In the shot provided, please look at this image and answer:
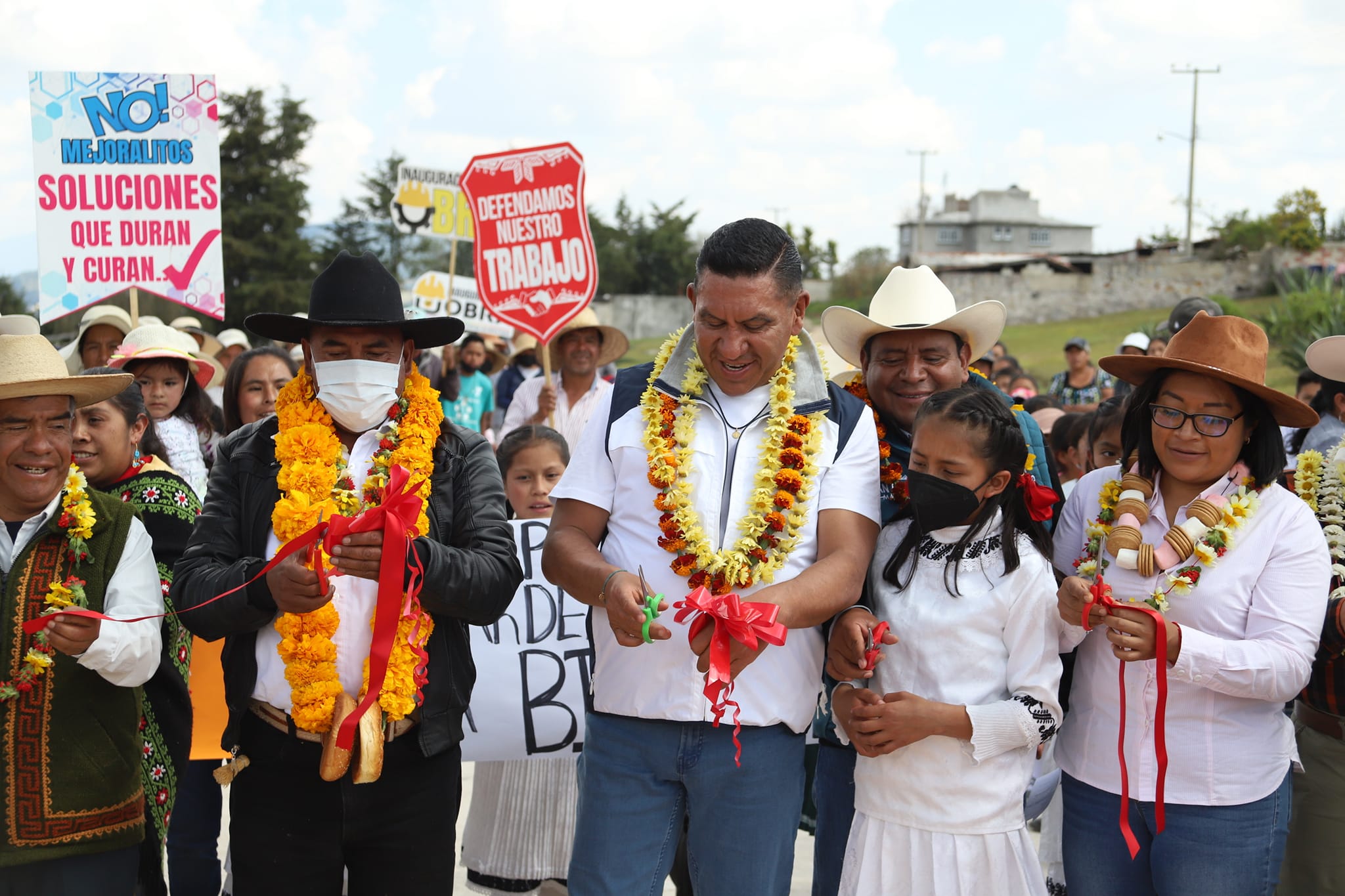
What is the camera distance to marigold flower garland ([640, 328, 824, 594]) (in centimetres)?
291

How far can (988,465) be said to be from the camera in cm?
307

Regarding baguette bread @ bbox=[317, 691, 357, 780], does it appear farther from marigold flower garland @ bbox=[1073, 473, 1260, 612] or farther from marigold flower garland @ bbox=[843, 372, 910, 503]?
marigold flower garland @ bbox=[1073, 473, 1260, 612]

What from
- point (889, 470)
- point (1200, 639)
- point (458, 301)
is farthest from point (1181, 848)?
point (458, 301)

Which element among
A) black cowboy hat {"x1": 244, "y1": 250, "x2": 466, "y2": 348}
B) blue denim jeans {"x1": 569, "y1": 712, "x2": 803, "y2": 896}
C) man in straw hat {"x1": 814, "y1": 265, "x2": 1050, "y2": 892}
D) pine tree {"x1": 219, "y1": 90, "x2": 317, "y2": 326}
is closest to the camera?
blue denim jeans {"x1": 569, "y1": 712, "x2": 803, "y2": 896}

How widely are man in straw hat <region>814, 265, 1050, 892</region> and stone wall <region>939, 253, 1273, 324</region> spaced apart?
41847 mm

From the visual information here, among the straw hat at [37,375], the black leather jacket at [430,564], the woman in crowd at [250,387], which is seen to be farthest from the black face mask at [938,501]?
the woman in crowd at [250,387]

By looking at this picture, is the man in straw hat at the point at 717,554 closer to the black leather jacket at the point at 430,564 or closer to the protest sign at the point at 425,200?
→ the black leather jacket at the point at 430,564

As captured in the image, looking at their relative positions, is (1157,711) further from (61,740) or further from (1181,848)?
(61,740)

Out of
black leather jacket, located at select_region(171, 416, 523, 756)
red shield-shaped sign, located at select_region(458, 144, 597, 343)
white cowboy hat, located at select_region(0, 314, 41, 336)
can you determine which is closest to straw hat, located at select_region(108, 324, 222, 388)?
white cowboy hat, located at select_region(0, 314, 41, 336)

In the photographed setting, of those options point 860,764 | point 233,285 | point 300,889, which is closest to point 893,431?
point 860,764

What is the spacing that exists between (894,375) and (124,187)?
5.11 m

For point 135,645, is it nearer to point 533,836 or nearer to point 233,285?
point 533,836

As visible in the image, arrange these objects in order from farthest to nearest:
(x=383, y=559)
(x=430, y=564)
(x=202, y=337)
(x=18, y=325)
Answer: (x=202, y=337)
(x=18, y=325)
(x=430, y=564)
(x=383, y=559)

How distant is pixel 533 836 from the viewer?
4625mm
